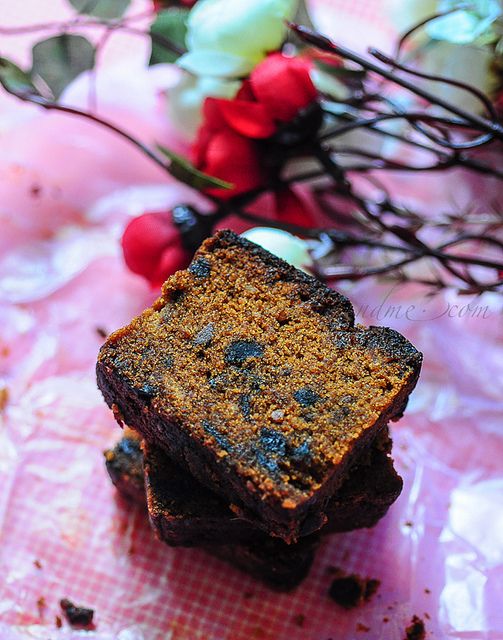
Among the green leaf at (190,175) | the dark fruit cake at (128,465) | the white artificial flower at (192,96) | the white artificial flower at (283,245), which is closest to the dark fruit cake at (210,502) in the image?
the dark fruit cake at (128,465)

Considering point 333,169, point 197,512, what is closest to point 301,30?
point 333,169

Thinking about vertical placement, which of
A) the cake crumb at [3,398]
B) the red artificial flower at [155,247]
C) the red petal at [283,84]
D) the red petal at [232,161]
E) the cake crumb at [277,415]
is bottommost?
the cake crumb at [3,398]

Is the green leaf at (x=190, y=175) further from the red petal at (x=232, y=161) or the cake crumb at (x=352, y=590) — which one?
the cake crumb at (x=352, y=590)

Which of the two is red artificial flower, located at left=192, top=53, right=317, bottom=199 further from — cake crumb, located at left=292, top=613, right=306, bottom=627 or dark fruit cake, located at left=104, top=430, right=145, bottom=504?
cake crumb, located at left=292, top=613, right=306, bottom=627

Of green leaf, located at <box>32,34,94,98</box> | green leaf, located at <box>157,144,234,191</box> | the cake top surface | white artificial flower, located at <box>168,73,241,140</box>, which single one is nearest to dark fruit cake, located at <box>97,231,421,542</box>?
the cake top surface

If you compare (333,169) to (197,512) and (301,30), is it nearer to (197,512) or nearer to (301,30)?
(301,30)

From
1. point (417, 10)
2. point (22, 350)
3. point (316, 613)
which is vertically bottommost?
point (316, 613)

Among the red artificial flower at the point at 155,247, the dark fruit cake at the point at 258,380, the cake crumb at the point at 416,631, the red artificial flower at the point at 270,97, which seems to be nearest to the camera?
the dark fruit cake at the point at 258,380
